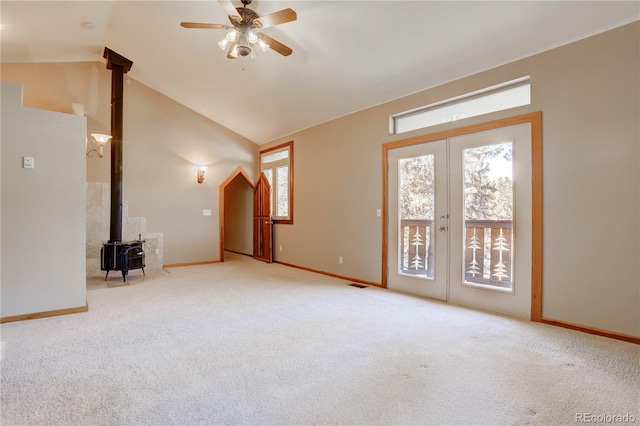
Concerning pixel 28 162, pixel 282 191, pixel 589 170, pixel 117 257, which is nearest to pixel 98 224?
pixel 117 257

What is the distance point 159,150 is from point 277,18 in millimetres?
4504

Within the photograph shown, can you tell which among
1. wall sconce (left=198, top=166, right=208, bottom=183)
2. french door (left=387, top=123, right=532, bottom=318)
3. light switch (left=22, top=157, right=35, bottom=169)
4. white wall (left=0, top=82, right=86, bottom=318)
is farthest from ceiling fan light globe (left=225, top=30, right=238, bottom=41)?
wall sconce (left=198, top=166, right=208, bottom=183)

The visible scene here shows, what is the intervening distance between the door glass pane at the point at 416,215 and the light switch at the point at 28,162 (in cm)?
436

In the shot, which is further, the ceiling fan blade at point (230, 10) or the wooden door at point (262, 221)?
the wooden door at point (262, 221)

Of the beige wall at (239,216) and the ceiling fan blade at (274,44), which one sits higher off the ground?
the ceiling fan blade at (274,44)

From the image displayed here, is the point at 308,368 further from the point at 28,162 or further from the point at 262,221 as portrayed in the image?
the point at 262,221

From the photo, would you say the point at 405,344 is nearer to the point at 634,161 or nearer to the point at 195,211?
the point at 634,161

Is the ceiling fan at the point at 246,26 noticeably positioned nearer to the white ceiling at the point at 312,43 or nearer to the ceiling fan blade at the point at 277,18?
the ceiling fan blade at the point at 277,18

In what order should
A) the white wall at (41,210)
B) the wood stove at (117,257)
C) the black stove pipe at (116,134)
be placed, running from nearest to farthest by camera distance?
the white wall at (41,210), the wood stove at (117,257), the black stove pipe at (116,134)

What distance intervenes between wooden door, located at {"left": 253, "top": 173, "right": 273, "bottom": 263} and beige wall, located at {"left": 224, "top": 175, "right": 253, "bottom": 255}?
20.3 inches

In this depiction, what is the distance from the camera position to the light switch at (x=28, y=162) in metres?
3.22

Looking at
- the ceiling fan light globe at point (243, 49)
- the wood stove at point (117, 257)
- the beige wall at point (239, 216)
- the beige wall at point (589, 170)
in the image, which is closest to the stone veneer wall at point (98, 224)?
the wood stove at point (117, 257)

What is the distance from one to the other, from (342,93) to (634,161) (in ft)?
11.4

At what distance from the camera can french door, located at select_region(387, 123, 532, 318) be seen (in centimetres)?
336
